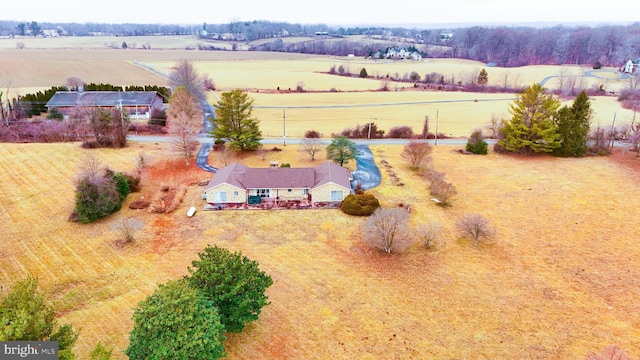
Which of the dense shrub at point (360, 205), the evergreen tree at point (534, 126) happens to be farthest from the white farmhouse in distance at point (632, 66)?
the dense shrub at point (360, 205)

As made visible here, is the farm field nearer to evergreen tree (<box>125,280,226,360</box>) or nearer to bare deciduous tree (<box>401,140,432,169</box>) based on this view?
evergreen tree (<box>125,280,226,360</box>)

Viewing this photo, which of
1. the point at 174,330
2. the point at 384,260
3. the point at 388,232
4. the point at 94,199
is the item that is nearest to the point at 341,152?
the point at 388,232

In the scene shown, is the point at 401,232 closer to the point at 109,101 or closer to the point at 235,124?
the point at 235,124

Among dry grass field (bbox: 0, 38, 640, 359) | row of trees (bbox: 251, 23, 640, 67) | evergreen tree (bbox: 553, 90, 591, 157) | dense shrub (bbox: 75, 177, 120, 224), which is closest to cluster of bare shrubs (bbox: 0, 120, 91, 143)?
dry grass field (bbox: 0, 38, 640, 359)

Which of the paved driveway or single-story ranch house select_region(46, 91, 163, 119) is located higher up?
single-story ranch house select_region(46, 91, 163, 119)

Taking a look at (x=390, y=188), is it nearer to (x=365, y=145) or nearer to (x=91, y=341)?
(x=365, y=145)

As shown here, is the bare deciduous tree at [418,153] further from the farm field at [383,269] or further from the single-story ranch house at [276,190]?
the single-story ranch house at [276,190]
